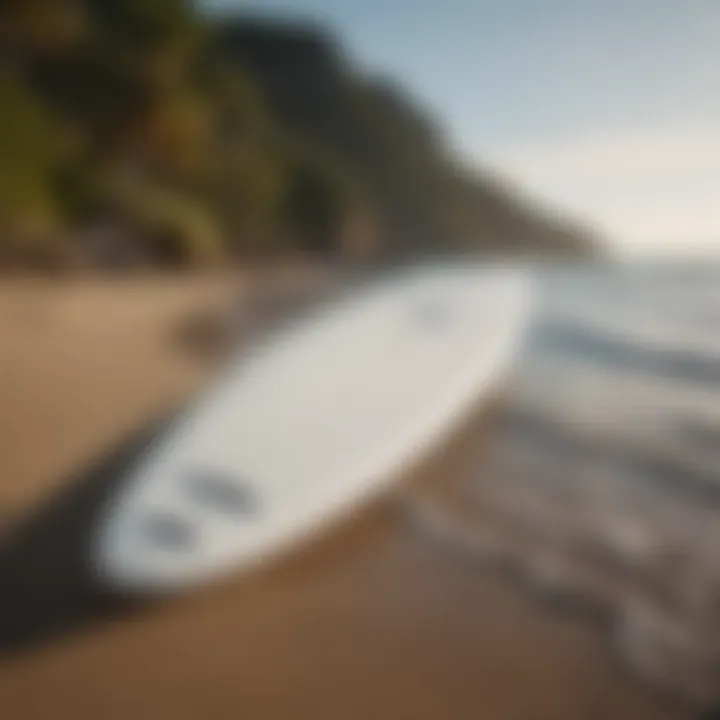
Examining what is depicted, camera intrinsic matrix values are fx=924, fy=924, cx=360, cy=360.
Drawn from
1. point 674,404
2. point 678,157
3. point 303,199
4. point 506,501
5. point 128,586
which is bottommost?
point 128,586

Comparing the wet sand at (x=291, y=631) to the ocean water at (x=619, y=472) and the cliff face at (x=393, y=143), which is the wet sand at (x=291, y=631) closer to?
the ocean water at (x=619, y=472)

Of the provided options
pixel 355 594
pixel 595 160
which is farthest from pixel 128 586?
pixel 595 160

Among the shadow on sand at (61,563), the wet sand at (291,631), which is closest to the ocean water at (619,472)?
the wet sand at (291,631)

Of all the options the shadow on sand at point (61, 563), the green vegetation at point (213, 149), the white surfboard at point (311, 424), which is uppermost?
the green vegetation at point (213, 149)

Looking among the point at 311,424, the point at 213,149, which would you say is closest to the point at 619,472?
the point at 311,424

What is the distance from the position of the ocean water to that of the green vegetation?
0.26 feet

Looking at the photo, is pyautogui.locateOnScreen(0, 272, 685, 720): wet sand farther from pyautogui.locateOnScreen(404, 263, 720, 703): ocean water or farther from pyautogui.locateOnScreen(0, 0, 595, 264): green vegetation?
pyautogui.locateOnScreen(0, 0, 595, 264): green vegetation

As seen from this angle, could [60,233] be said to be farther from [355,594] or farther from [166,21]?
[355,594]

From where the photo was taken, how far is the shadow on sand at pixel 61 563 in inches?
29.8

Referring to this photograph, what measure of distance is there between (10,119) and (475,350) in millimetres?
482

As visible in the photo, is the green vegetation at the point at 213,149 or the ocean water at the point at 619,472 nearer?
the ocean water at the point at 619,472

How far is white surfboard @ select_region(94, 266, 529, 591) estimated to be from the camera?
772 millimetres

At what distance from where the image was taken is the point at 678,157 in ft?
2.70

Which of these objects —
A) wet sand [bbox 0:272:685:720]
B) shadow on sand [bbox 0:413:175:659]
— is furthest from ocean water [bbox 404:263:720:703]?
shadow on sand [bbox 0:413:175:659]
